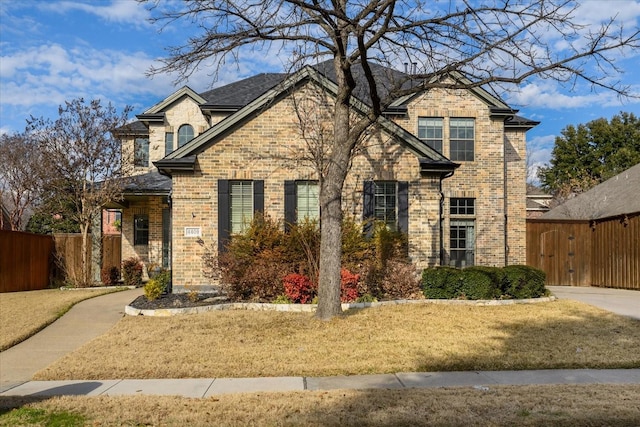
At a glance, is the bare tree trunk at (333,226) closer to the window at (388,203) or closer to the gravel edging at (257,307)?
the gravel edging at (257,307)

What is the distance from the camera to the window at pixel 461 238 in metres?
19.0

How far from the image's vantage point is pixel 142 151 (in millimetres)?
23422

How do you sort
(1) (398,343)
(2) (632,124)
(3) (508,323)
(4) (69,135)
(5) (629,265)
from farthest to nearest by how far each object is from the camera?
(2) (632,124), (4) (69,135), (5) (629,265), (3) (508,323), (1) (398,343)

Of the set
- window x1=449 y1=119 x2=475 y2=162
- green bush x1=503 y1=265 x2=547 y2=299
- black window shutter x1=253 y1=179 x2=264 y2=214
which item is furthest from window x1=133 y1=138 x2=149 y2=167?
green bush x1=503 y1=265 x2=547 y2=299

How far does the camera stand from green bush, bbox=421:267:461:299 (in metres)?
13.6

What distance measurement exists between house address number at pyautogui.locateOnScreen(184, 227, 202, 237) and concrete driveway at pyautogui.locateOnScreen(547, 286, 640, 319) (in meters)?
10.3

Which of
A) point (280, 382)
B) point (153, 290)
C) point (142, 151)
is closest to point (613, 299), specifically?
point (280, 382)

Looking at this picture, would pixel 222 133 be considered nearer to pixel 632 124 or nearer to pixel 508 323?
pixel 508 323

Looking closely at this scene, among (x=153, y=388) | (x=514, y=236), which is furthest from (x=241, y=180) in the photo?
(x=514, y=236)

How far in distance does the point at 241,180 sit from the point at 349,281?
14.1ft

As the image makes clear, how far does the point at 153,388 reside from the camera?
22.9ft

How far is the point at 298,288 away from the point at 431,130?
918 centimetres

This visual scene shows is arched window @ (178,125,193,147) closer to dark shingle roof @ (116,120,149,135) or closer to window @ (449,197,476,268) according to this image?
dark shingle roof @ (116,120,149,135)

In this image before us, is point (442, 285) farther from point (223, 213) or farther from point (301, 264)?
point (223, 213)
